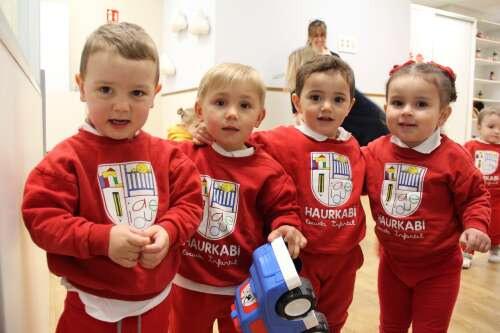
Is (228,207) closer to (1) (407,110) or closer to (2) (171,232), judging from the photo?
(2) (171,232)

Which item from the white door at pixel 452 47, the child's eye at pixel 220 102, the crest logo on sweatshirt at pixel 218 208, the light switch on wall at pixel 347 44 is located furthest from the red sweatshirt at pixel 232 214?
the white door at pixel 452 47

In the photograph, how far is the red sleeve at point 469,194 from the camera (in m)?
1.05

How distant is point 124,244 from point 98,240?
0.04 m

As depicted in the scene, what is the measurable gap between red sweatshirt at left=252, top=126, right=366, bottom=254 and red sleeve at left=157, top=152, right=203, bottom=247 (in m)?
0.32

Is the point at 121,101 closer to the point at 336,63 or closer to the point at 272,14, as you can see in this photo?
the point at 336,63

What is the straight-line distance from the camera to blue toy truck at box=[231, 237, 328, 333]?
30.0 inches

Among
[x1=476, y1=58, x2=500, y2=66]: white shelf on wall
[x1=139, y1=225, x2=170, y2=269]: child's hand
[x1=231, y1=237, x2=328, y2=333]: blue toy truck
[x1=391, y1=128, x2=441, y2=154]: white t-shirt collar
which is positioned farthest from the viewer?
[x1=476, y1=58, x2=500, y2=66]: white shelf on wall

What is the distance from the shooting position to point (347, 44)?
3254 mm

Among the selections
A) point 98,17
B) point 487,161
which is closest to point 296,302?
point 487,161

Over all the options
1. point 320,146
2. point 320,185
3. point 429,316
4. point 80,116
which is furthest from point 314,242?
point 80,116

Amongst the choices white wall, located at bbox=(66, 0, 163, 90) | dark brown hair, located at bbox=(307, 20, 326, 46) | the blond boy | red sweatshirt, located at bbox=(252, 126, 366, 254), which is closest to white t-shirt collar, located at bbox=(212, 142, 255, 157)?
the blond boy

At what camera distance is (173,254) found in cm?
77

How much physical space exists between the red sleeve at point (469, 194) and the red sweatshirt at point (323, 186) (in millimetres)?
245

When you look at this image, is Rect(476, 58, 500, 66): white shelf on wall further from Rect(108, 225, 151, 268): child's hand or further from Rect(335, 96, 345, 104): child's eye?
Rect(108, 225, 151, 268): child's hand
